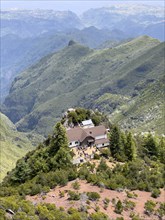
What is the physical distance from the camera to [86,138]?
118062 millimetres

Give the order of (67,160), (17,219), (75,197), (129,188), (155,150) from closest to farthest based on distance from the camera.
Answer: (17,219)
(75,197)
(129,188)
(67,160)
(155,150)

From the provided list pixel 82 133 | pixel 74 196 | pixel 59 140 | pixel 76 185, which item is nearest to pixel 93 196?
pixel 74 196

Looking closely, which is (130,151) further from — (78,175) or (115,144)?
(78,175)

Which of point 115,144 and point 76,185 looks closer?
point 76,185

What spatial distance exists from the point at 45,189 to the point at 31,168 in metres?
17.5

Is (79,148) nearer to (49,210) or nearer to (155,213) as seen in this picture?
(155,213)

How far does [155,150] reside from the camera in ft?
411

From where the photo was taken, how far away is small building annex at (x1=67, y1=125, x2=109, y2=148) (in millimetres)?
116669

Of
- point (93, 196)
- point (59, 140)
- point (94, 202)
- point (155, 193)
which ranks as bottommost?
point (155, 193)

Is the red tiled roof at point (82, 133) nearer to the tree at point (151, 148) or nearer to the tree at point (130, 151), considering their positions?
the tree at point (130, 151)

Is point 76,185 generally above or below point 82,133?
below

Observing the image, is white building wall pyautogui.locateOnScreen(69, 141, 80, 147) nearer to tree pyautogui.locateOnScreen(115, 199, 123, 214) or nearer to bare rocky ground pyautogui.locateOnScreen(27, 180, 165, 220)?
bare rocky ground pyautogui.locateOnScreen(27, 180, 165, 220)

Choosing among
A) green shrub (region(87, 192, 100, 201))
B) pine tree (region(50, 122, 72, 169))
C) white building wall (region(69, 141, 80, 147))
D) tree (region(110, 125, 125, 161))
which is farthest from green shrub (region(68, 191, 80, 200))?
white building wall (region(69, 141, 80, 147))

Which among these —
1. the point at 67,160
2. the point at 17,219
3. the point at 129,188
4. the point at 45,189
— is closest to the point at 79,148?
the point at 67,160
